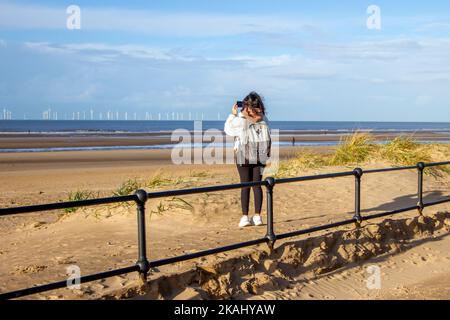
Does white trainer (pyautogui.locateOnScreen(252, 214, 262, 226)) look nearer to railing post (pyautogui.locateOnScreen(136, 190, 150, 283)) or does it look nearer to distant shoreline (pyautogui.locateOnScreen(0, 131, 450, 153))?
railing post (pyautogui.locateOnScreen(136, 190, 150, 283))

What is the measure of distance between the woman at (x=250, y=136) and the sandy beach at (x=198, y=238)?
0.80 meters

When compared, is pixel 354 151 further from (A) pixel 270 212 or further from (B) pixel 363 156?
(A) pixel 270 212

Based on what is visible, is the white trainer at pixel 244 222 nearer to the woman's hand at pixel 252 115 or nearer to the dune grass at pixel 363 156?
the woman's hand at pixel 252 115

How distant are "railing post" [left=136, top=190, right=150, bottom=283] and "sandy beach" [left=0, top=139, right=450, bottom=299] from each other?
19cm

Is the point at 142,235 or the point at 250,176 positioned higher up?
the point at 250,176

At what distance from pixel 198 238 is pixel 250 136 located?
151cm

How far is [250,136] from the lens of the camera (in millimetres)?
8672

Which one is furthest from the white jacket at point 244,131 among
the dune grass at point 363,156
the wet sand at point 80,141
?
the wet sand at point 80,141

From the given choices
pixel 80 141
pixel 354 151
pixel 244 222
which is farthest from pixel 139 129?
pixel 244 222

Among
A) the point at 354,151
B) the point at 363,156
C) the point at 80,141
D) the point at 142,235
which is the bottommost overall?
the point at 80,141

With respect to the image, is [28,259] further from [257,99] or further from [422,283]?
[422,283]

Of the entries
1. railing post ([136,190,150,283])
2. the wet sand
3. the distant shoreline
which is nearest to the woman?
railing post ([136,190,150,283])
